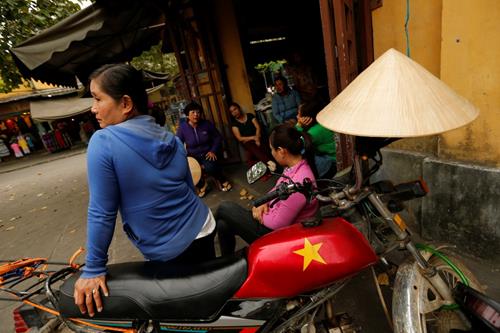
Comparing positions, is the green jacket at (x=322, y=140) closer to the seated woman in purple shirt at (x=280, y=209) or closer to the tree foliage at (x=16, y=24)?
the seated woman in purple shirt at (x=280, y=209)

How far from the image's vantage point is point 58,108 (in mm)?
16641

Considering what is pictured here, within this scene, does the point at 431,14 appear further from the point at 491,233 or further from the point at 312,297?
the point at 312,297

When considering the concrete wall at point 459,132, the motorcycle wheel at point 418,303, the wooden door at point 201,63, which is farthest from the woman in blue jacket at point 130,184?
the wooden door at point 201,63

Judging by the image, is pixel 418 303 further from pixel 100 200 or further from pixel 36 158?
pixel 36 158

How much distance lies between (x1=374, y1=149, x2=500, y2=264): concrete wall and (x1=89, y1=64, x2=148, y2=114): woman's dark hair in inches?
89.6

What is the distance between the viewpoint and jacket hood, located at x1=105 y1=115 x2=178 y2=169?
133 cm

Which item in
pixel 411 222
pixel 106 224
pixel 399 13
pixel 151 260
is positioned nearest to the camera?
pixel 106 224

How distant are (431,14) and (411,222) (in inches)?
71.9

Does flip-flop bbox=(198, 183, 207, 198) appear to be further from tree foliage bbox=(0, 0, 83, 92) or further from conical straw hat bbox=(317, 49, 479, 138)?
tree foliage bbox=(0, 0, 83, 92)

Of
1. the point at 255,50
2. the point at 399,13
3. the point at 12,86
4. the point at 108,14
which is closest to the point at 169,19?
the point at 108,14

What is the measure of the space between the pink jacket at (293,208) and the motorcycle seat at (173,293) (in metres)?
0.62

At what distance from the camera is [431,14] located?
2266mm

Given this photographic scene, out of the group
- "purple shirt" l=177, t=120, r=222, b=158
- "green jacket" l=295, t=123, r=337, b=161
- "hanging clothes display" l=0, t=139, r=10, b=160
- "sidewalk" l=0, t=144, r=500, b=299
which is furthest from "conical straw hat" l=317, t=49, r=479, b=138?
"hanging clothes display" l=0, t=139, r=10, b=160

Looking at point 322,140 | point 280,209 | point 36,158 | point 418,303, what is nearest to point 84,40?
point 322,140
